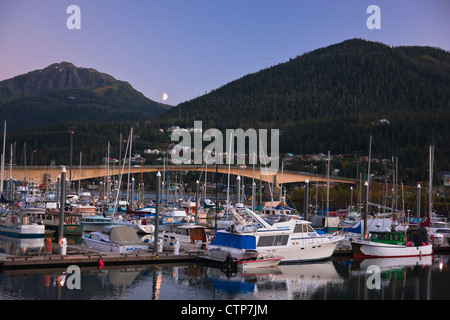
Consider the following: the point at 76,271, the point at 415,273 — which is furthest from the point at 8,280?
the point at 415,273

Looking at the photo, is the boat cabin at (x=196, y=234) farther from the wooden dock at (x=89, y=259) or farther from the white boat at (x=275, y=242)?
the wooden dock at (x=89, y=259)

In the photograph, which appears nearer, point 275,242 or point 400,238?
point 275,242

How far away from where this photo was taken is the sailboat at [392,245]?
40375 mm

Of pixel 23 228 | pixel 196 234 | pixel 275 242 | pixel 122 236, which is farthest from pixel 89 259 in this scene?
pixel 23 228

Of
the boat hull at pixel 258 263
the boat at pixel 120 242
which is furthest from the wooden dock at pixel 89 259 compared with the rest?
the boat hull at pixel 258 263

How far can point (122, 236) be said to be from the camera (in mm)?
37344

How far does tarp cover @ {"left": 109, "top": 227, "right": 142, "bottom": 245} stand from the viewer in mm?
37094

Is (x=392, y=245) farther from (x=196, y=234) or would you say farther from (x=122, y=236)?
(x=122, y=236)

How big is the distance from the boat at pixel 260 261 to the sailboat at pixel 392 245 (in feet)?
27.9

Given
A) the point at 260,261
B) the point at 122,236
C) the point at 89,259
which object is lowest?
the point at 260,261

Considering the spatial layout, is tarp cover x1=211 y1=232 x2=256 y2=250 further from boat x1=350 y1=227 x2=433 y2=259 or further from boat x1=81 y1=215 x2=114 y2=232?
boat x1=81 y1=215 x2=114 y2=232

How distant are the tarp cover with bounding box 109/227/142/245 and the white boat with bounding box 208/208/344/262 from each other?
5.73m

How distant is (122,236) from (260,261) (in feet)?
32.5
